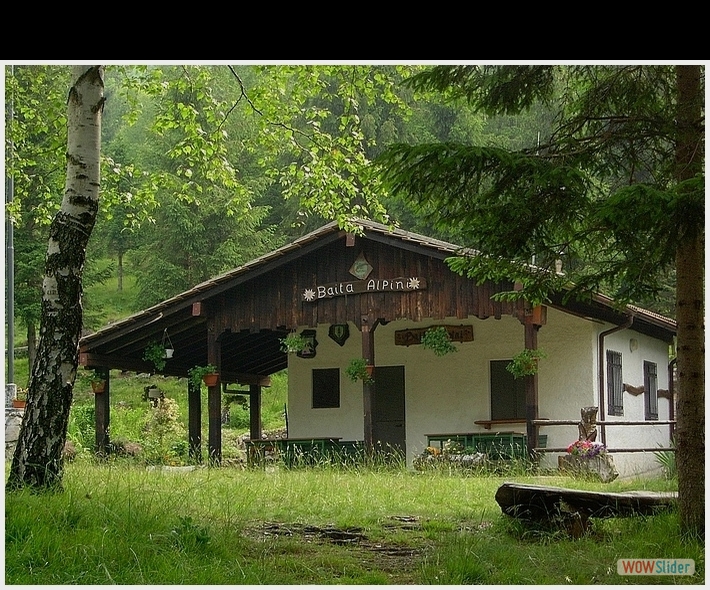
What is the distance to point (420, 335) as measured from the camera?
17.4 meters

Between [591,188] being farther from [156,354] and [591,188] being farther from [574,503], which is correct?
[156,354]

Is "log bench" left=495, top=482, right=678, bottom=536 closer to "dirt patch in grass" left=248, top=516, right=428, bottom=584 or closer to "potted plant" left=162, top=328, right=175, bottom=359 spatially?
"dirt patch in grass" left=248, top=516, right=428, bottom=584

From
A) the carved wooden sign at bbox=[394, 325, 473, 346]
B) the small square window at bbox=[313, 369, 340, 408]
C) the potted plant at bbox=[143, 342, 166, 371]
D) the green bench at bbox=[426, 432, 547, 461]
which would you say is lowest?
the green bench at bbox=[426, 432, 547, 461]

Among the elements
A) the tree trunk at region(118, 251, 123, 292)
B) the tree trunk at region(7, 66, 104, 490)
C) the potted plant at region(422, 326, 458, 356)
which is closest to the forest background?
the tree trunk at region(118, 251, 123, 292)

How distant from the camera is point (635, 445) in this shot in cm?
1756

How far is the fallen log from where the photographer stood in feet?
24.8

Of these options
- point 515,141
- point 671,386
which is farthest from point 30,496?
point 515,141

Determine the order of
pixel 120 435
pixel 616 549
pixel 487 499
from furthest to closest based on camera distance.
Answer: pixel 120 435 → pixel 487 499 → pixel 616 549

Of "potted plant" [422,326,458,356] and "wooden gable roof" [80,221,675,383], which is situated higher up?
"wooden gable roof" [80,221,675,383]

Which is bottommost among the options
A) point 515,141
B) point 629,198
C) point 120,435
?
point 120,435

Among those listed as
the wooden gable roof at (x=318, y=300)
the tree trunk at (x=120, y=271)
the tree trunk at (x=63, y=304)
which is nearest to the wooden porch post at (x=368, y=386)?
the wooden gable roof at (x=318, y=300)

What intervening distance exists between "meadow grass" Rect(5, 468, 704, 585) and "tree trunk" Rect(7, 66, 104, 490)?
0.43 m

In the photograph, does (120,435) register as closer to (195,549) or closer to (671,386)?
(671,386)
